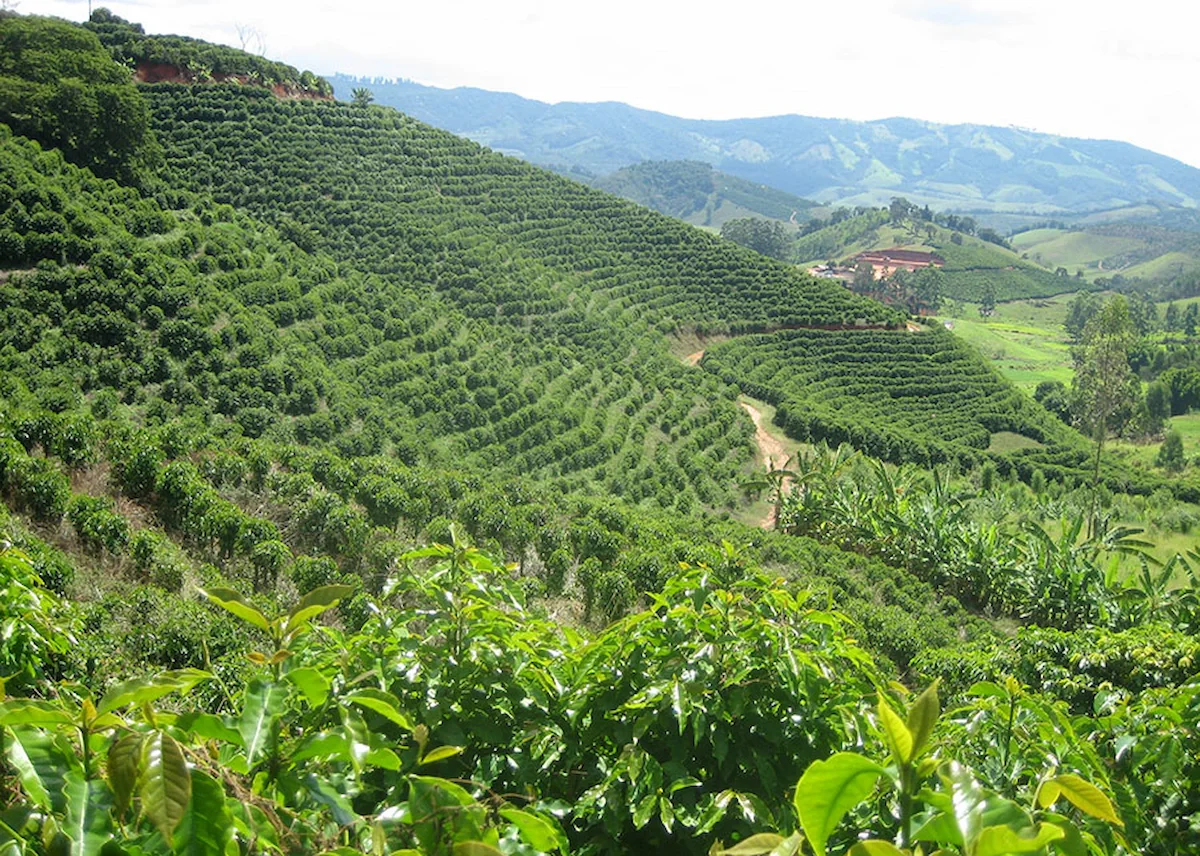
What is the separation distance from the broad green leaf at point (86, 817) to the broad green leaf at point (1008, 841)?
1.70 metres

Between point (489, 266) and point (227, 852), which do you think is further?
point (489, 266)

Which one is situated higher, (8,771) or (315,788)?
(8,771)

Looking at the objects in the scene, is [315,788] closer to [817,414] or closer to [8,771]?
[8,771]

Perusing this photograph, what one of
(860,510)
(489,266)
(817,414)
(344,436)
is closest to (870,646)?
(860,510)

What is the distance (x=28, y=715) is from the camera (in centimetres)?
160

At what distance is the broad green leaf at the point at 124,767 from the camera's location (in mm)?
1439

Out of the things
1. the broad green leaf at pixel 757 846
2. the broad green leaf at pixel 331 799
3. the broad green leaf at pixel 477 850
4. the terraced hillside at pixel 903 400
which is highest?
the broad green leaf at pixel 757 846

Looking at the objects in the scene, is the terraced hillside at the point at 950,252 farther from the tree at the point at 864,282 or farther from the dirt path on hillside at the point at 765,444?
the dirt path on hillside at the point at 765,444

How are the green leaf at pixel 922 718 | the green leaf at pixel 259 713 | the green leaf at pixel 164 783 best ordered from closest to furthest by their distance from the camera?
the green leaf at pixel 164 783
the green leaf at pixel 922 718
the green leaf at pixel 259 713

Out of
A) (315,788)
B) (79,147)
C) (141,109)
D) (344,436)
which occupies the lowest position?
(344,436)

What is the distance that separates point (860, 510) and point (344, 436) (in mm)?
17176

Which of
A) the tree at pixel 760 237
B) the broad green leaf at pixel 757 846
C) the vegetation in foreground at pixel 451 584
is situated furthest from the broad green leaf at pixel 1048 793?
the tree at pixel 760 237

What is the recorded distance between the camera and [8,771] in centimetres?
170

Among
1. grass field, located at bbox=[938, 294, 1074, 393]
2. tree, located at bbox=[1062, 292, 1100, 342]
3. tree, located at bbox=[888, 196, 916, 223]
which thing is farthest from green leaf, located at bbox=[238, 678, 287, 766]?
tree, located at bbox=[888, 196, 916, 223]
